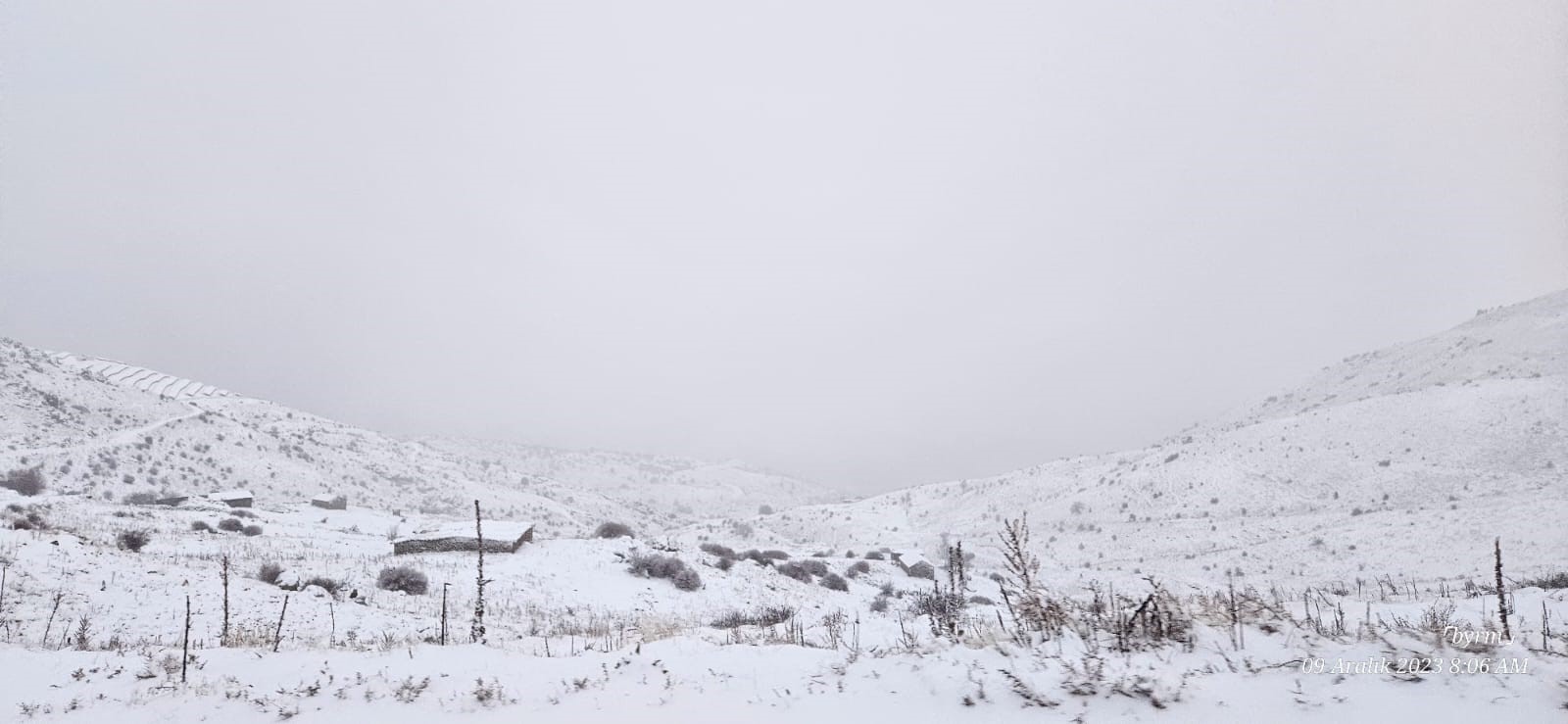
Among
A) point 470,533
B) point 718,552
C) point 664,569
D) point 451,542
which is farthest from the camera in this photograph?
point 718,552

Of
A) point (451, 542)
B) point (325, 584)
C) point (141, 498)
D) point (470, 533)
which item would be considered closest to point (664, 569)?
point (470, 533)

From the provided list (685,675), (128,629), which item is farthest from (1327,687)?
(128,629)

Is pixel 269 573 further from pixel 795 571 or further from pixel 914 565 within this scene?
pixel 914 565

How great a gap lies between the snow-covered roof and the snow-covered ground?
2.83ft

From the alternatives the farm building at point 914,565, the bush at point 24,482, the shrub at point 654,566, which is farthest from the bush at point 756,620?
the bush at point 24,482

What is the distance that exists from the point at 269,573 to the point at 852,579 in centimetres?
2259

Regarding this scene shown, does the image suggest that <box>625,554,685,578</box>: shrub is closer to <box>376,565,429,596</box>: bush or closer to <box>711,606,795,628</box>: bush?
<box>376,565,429,596</box>: bush

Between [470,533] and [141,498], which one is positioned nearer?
[470,533]

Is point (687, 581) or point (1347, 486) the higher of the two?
point (1347, 486)

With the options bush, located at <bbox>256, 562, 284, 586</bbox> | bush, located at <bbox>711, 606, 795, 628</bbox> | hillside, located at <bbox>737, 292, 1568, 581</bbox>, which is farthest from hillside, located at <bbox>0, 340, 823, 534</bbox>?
bush, located at <bbox>711, 606, 795, 628</bbox>

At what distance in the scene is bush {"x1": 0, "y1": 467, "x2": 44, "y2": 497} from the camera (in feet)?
112

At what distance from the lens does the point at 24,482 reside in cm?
3478

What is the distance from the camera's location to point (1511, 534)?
24047 mm

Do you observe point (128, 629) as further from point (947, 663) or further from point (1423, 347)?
point (1423, 347)
